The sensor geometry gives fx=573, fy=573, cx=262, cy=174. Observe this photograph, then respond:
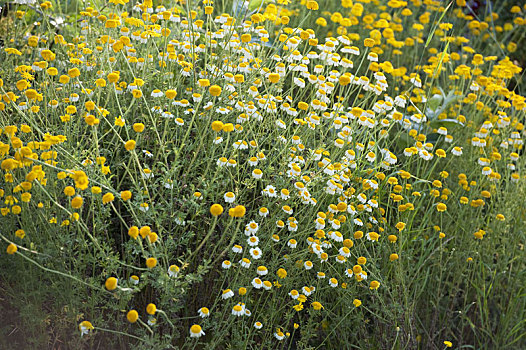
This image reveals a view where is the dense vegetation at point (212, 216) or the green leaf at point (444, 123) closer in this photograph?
the dense vegetation at point (212, 216)

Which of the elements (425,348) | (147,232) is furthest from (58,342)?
(425,348)

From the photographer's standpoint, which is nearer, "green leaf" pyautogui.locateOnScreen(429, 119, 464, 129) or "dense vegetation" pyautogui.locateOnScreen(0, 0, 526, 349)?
"dense vegetation" pyautogui.locateOnScreen(0, 0, 526, 349)

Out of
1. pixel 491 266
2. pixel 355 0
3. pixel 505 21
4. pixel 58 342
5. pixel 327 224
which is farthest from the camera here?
pixel 505 21

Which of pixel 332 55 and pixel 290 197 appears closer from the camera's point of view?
pixel 290 197

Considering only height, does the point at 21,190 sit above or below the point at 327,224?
above

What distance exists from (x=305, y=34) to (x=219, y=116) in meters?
0.53

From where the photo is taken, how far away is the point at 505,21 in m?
5.68

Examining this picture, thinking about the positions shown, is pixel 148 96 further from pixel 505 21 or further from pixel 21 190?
pixel 505 21

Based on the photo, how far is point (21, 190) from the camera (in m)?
1.85

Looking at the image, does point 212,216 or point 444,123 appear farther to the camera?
point 444,123

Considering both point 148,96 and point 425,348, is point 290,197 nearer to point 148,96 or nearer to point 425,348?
point 148,96

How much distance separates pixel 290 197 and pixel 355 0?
3008mm

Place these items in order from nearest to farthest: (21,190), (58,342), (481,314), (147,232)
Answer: (147,232), (21,190), (58,342), (481,314)

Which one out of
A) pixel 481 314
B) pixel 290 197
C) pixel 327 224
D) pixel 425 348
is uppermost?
pixel 290 197
